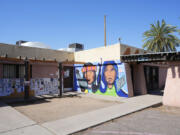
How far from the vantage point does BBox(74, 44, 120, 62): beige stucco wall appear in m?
12.4

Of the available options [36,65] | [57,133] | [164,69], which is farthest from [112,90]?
[164,69]

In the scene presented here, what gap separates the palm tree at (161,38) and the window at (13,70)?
19944 millimetres

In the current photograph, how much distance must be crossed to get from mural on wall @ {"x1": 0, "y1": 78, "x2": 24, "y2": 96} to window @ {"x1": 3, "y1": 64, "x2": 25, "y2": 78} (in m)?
0.51

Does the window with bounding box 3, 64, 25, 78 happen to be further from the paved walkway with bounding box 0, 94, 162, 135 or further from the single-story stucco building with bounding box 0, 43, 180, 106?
the paved walkway with bounding box 0, 94, 162, 135

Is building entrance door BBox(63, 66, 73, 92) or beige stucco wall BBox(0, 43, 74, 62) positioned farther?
building entrance door BBox(63, 66, 73, 92)

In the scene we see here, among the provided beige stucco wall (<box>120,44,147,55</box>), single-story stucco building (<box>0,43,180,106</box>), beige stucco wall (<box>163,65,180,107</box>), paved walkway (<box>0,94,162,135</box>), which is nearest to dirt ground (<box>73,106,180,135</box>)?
paved walkway (<box>0,94,162,135</box>)

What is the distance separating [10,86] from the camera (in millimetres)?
11234

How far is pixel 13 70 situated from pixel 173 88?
11.6m

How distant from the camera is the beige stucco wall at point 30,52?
12.0 metres

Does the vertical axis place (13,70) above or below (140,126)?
above

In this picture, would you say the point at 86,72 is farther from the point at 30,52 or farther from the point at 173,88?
the point at 173,88

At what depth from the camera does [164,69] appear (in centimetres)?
1880

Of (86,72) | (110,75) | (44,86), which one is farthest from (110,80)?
(44,86)

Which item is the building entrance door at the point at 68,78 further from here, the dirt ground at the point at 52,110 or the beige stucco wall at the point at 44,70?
the dirt ground at the point at 52,110
